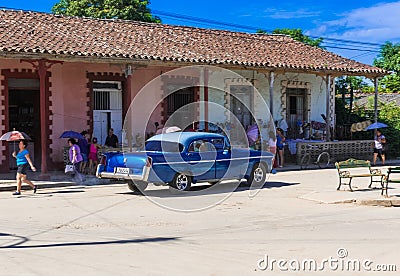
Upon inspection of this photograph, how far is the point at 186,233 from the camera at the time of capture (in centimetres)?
915

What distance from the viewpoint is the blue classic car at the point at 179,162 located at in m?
13.4

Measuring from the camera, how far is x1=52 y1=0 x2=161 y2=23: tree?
1389 inches

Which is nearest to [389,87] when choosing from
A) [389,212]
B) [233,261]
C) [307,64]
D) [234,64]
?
[307,64]

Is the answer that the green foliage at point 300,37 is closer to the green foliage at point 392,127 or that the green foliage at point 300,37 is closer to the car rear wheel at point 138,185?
the green foliage at point 392,127

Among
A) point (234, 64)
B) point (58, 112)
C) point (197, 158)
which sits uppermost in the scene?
point (234, 64)

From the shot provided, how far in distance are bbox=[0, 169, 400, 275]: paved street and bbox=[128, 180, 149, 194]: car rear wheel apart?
22 centimetres

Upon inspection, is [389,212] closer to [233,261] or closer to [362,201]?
[362,201]

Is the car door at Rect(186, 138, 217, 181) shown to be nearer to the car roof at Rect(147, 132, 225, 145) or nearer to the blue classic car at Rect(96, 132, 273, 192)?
the blue classic car at Rect(96, 132, 273, 192)

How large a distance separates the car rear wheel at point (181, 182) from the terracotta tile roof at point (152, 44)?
218 inches

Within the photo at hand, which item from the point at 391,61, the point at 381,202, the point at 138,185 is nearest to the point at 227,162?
the point at 138,185

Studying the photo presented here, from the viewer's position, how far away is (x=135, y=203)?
1273cm

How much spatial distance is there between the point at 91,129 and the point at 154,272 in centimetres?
1454

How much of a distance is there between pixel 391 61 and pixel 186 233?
134 ft

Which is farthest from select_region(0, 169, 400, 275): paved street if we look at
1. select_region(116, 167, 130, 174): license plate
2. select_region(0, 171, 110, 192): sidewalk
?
select_region(0, 171, 110, 192): sidewalk
